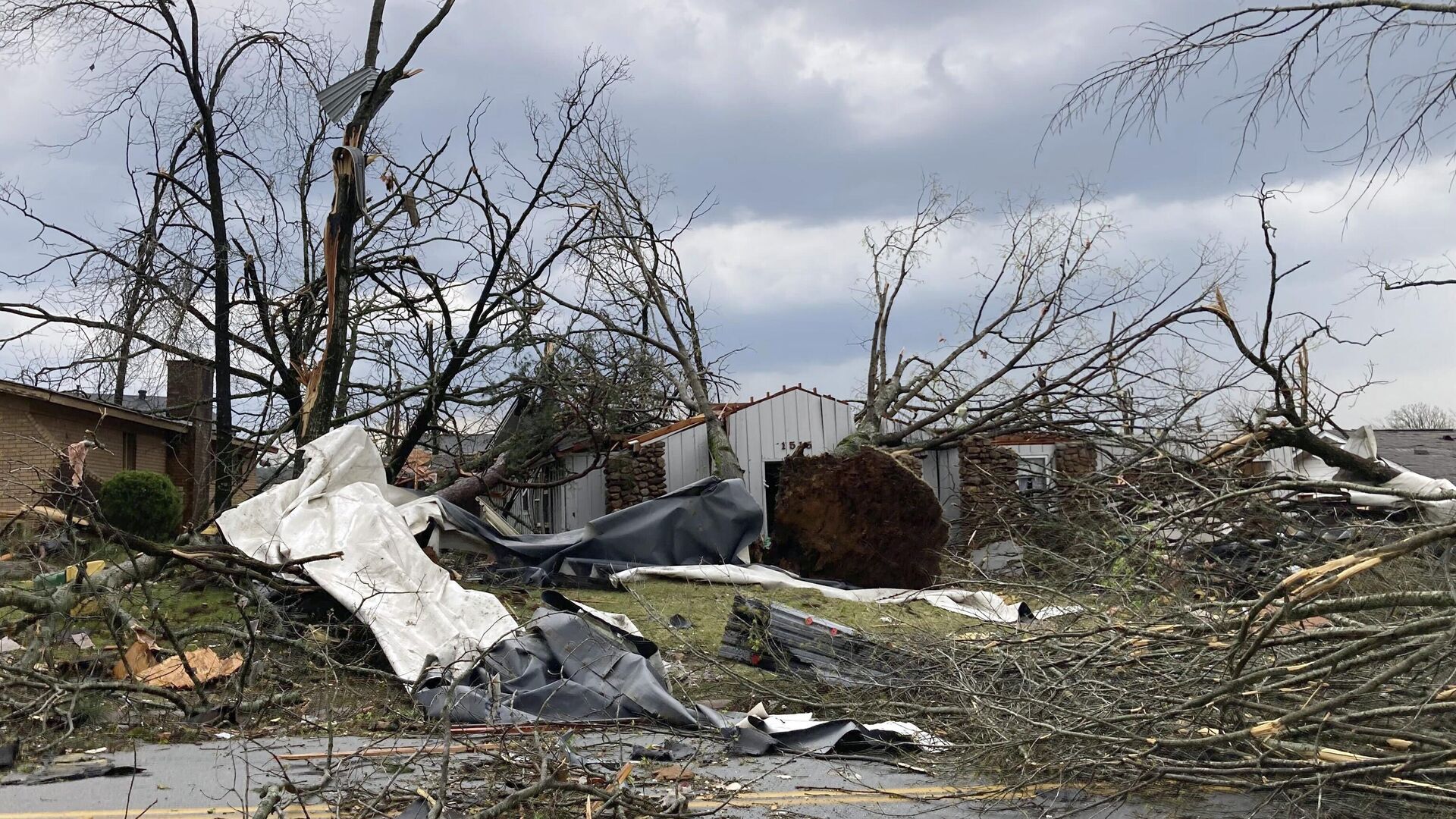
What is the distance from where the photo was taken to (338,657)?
7.42 meters

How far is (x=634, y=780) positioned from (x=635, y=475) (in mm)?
10641

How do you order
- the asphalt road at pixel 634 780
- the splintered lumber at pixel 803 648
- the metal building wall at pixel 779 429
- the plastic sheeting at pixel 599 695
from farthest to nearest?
1. the metal building wall at pixel 779 429
2. the splintered lumber at pixel 803 648
3. the plastic sheeting at pixel 599 695
4. the asphalt road at pixel 634 780

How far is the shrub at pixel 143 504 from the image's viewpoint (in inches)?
586

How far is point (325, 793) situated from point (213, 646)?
13.3ft

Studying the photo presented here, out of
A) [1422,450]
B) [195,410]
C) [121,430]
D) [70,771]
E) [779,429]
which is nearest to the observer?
[70,771]

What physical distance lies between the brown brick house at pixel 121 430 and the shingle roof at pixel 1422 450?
16975 millimetres

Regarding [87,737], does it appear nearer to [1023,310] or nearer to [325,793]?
[325,793]

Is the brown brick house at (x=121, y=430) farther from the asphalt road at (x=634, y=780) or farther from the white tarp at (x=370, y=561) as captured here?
the asphalt road at (x=634, y=780)

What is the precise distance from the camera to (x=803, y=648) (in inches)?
280

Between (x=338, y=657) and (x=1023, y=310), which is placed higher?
(x=1023, y=310)

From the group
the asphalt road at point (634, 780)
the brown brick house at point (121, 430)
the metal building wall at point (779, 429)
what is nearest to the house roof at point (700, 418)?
the metal building wall at point (779, 429)

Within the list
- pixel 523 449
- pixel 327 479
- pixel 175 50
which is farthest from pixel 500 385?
pixel 175 50

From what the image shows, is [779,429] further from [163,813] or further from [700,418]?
[163,813]

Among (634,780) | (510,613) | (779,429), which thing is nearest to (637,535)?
(510,613)
